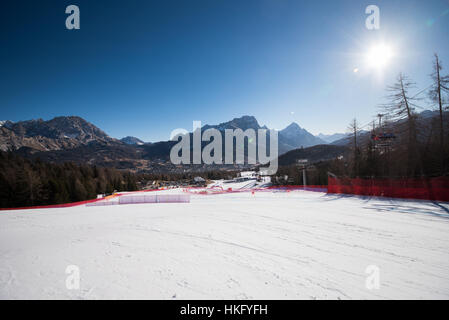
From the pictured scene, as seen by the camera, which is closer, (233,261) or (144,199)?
(233,261)

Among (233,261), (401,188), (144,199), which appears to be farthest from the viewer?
(144,199)

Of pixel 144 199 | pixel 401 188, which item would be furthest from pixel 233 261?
pixel 401 188

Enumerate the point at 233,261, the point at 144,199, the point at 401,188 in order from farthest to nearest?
the point at 144,199
the point at 401,188
the point at 233,261

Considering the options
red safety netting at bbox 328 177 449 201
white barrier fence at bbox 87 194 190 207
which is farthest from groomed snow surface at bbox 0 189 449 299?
white barrier fence at bbox 87 194 190 207

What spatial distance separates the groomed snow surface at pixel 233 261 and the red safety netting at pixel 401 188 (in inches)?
320

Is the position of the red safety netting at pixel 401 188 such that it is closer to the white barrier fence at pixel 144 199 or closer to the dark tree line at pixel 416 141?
the dark tree line at pixel 416 141

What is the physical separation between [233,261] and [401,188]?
19886 mm

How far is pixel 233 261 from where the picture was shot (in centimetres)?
471

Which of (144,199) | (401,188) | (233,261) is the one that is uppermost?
(401,188)

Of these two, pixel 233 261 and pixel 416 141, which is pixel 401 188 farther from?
pixel 233 261

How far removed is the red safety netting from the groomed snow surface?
8130 mm

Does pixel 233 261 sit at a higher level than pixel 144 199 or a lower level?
higher
